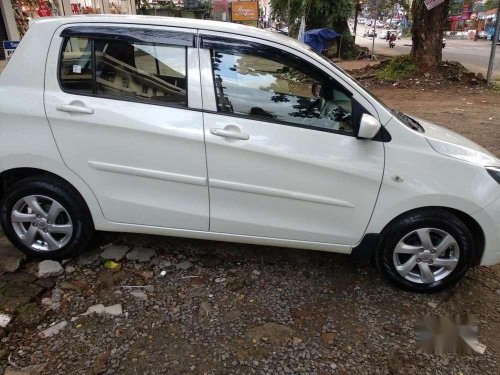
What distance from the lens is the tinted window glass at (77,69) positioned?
2949mm

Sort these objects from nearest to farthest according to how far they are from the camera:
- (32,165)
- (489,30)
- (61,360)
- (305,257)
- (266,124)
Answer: (61,360) < (266,124) < (32,165) < (305,257) < (489,30)

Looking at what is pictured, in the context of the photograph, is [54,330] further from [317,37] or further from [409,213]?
[317,37]

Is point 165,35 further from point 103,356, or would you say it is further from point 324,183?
point 103,356

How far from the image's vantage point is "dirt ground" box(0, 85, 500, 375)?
8.06 feet

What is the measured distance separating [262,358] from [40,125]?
7.03ft

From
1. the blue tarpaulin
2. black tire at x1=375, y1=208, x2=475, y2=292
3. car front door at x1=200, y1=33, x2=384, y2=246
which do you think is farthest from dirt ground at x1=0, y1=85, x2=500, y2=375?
the blue tarpaulin

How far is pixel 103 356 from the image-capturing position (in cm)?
245

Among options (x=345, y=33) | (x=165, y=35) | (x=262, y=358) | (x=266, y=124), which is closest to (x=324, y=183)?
(x=266, y=124)

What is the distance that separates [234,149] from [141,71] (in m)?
0.91

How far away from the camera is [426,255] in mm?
3010

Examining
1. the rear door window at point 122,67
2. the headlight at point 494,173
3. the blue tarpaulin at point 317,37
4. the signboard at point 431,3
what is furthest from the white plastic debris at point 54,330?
the blue tarpaulin at point 317,37

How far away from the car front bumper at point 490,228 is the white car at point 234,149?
10 millimetres

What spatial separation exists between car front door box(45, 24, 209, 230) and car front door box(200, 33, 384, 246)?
137 mm

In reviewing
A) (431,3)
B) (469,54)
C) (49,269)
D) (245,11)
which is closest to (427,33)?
(431,3)
